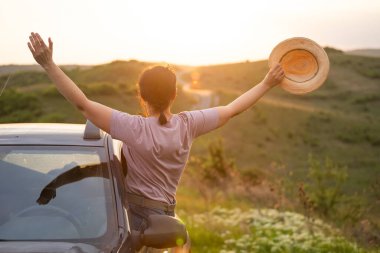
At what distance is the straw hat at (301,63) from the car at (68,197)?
1.15 metres

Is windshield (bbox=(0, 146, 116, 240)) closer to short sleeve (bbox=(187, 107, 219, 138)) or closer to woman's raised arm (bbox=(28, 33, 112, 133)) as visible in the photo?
woman's raised arm (bbox=(28, 33, 112, 133))

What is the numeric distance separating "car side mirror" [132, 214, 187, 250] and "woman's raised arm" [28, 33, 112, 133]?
71 centimetres

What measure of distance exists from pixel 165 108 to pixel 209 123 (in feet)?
1.05

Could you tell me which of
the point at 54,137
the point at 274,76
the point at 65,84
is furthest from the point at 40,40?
the point at 274,76

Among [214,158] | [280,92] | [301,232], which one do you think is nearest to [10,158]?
[301,232]

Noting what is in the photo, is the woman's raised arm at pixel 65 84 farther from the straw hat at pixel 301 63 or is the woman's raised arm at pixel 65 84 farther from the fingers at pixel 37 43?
the straw hat at pixel 301 63

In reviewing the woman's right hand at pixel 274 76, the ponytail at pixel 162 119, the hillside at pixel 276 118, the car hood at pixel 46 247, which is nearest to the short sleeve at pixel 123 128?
the ponytail at pixel 162 119

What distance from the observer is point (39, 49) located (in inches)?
149

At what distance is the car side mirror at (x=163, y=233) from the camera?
337cm

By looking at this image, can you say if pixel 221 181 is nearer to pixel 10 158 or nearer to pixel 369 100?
pixel 10 158

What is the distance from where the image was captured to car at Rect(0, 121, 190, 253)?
134 inches

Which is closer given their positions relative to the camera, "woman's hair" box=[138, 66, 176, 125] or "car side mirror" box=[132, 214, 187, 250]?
"car side mirror" box=[132, 214, 187, 250]

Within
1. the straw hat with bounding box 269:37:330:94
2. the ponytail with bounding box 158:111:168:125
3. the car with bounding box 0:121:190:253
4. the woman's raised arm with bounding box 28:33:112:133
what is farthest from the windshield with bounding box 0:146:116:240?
the straw hat with bounding box 269:37:330:94

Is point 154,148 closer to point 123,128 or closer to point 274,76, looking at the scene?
point 123,128
